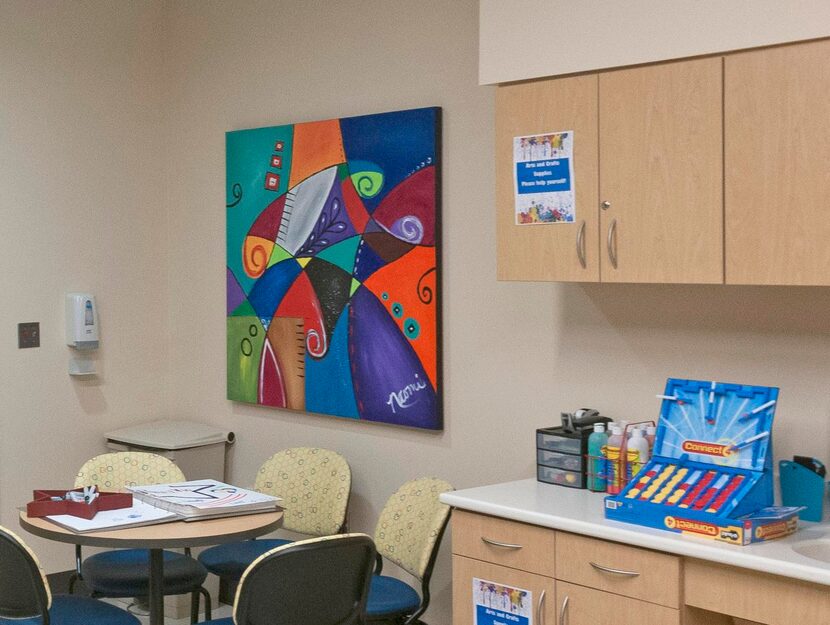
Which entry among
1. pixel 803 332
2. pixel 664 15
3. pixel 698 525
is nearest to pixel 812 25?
pixel 664 15

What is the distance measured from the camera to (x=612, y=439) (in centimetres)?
333

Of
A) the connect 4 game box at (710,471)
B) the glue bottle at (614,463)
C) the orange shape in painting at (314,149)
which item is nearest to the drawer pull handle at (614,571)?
the connect 4 game box at (710,471)

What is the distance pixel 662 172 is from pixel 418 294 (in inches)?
52.9

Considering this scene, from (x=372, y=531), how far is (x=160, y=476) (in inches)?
34.3

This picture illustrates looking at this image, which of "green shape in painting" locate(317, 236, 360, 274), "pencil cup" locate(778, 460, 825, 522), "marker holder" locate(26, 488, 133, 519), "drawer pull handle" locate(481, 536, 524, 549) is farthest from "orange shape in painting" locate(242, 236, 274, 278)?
"pencil cup" locate(778, 460, 825, 522)

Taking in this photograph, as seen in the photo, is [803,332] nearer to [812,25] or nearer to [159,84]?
[812,25]

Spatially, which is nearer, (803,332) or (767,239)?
(767,239)

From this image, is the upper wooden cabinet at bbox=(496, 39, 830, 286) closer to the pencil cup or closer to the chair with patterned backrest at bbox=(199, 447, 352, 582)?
the pencil cup

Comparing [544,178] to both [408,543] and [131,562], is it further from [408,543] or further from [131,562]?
[131,562]

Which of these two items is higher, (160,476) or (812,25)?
(812,25)

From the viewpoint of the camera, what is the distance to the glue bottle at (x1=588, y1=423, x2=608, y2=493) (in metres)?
3.32

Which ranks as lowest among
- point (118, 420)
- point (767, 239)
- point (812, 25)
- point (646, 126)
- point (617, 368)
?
point (118, 420)

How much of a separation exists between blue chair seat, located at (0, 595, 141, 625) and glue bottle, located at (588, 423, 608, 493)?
1499mm

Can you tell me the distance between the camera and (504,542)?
316cm
